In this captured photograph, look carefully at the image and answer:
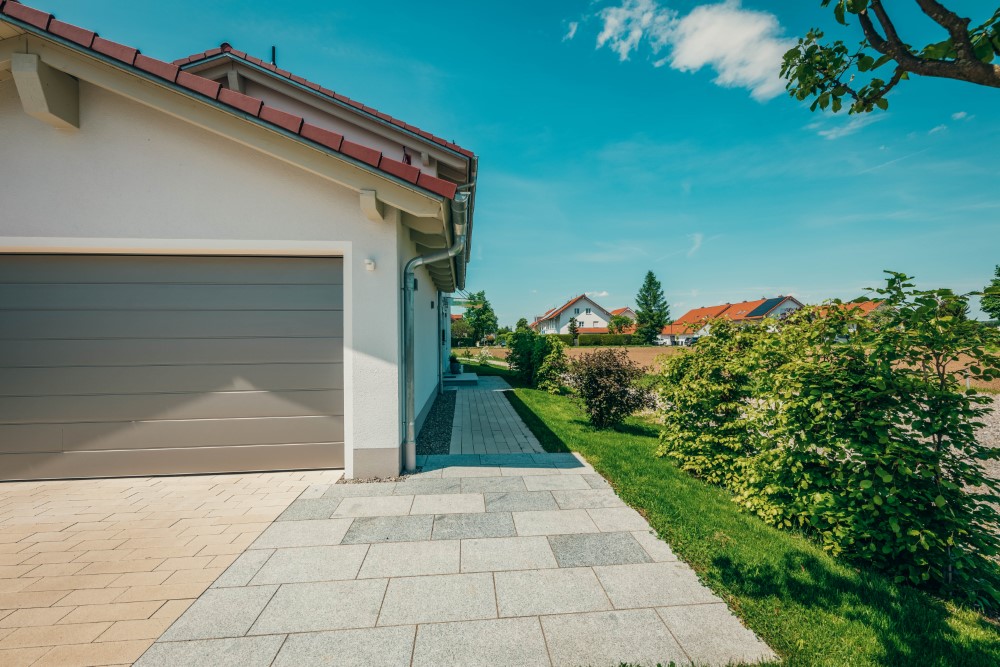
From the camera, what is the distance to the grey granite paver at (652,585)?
2.70 metres

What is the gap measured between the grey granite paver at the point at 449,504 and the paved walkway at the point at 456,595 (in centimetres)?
2

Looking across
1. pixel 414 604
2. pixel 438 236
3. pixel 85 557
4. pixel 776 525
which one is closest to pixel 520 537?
pixel 414 604

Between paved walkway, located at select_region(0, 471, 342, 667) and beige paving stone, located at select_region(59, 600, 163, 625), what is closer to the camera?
paved walkway, located at select_region(0, 471, 342, 667)

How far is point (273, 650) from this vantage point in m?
2.29

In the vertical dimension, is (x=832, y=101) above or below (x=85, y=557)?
above

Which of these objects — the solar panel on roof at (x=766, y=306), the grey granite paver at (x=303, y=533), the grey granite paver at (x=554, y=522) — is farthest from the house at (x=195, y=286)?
the solar panel on roof at (x=766, y=306)

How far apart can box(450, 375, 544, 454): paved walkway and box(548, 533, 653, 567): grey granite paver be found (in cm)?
257

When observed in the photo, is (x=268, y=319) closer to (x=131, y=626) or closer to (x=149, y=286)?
(x=149, y=286)

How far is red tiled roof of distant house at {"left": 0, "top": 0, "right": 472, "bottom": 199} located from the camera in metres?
3.83

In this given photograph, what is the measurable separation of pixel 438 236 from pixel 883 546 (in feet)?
19.2

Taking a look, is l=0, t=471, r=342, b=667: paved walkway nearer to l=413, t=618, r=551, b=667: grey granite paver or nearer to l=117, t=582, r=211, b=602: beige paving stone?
l=117, t=582, r=211, b=602: beige paving stone

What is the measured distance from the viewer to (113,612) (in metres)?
2.64

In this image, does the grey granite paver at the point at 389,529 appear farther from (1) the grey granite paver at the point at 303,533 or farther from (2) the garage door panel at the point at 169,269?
(2) the garage door panel at the point at 169,269

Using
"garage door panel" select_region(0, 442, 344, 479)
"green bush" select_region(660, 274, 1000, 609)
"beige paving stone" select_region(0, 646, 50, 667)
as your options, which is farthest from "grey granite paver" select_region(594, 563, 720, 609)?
"garage door panel" select_region(0, 442, 344, 479)
